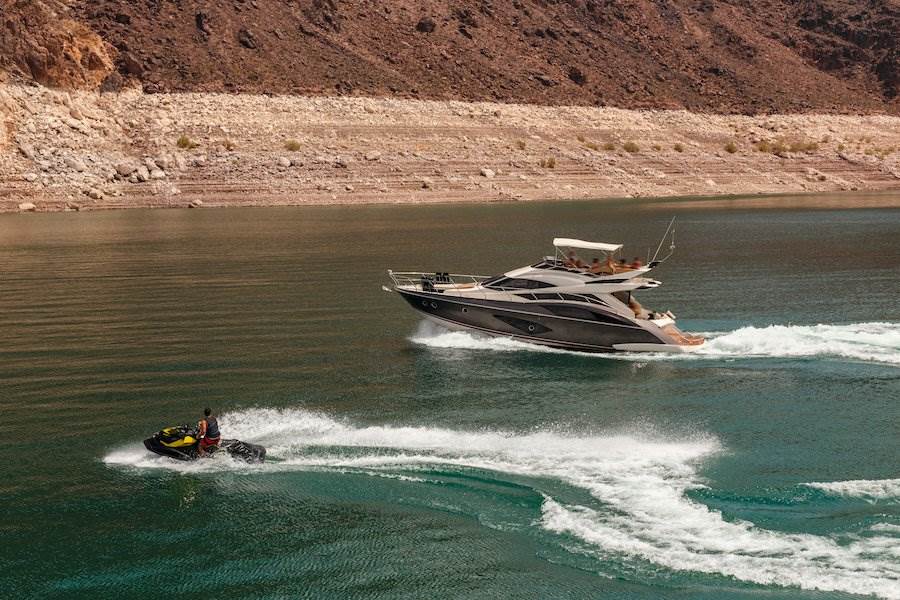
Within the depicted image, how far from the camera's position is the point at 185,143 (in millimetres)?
103062

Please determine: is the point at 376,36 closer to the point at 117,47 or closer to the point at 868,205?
the point at 117,47

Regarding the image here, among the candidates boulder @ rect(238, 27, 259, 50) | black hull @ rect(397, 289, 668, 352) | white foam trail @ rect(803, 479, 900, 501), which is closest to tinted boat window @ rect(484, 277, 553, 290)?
black hull @ rect(397, 289, 668, 352)

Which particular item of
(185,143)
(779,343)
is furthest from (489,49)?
(779,343)

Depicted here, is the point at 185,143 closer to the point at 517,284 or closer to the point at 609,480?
the point at 517,284

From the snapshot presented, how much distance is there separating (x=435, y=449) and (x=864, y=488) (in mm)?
9033

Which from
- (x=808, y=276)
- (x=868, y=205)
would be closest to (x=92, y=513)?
(x=808, y=276)

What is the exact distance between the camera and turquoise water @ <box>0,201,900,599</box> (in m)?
16.7

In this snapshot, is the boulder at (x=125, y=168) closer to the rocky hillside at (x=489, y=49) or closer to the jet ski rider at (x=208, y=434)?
the rocky hillside at (x=489, y=49)

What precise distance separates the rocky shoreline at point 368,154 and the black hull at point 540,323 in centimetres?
6429

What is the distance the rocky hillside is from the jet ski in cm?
9965

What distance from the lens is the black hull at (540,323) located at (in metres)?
32.4

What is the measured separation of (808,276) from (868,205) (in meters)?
53.9

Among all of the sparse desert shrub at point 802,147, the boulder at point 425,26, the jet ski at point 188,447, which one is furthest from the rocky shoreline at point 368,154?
the jet ski at point 188,447

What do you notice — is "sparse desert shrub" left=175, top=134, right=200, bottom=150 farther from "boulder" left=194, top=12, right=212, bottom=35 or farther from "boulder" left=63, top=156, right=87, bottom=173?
"boulder" left=194, top=12, right=212, bottom=35
